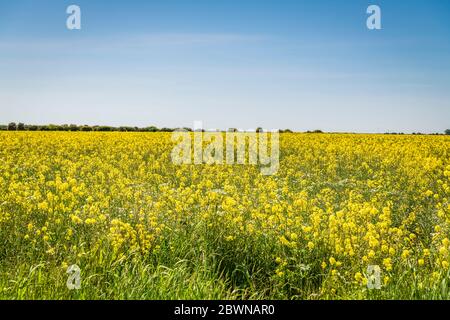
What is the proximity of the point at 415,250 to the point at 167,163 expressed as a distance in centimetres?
950

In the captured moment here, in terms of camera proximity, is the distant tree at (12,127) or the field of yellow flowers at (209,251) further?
the distant tree at (12,127)

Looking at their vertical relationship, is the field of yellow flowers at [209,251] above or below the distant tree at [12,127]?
below

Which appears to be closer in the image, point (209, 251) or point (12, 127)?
point (209, 251)

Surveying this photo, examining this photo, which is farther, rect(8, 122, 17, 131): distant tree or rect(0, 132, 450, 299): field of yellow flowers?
rect(8, 122, 17, 131): distant tree

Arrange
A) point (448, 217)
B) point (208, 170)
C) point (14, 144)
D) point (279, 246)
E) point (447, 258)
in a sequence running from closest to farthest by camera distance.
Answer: point (447, 258), point (279, 246), point (448, 217), point (208, 170), point (14, 144)

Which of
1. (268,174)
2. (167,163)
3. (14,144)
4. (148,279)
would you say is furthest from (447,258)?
(14,144)

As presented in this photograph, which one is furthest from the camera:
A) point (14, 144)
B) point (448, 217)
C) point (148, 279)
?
point (14, 144)

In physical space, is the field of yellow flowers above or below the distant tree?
below

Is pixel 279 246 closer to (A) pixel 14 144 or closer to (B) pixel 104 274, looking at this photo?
(B) pixel 104 274

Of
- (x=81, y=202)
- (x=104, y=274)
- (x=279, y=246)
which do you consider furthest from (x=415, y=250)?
(x=81, y=202)

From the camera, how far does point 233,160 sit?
1567cm
